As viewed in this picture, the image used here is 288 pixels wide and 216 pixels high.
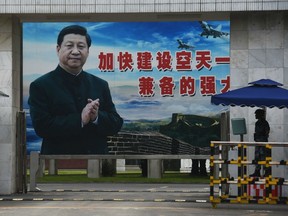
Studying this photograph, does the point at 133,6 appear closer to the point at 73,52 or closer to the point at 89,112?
the point at 89,112

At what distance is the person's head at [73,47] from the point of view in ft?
99.2

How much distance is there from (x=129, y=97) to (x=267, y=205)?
54.6ft

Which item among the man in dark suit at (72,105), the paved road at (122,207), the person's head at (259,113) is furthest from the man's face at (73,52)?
the person's head at (259,113)

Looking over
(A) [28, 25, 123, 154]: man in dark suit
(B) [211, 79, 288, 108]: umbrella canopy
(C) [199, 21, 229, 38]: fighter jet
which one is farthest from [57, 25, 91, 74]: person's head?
(B) [211, 79, 288, 108]: umbrella canopy

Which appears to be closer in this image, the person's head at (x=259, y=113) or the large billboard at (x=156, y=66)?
the person's head at (x=259, y=113)

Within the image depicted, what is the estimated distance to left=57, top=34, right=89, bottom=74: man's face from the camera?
3020 centimetres

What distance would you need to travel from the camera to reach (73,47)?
1203 inches

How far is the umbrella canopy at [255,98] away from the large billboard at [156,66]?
1501 centimetres

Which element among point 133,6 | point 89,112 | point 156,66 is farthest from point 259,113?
point 156,66

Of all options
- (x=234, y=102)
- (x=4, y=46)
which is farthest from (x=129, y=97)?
(x=234, y=102)

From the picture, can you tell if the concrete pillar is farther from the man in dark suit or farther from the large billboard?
the man in dark suit

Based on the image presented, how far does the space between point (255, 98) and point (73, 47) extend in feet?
48.9

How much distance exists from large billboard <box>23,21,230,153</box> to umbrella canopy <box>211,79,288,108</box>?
1501cm

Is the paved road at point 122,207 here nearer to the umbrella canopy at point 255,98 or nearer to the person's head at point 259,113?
the umbrella canopy at point 255,98
